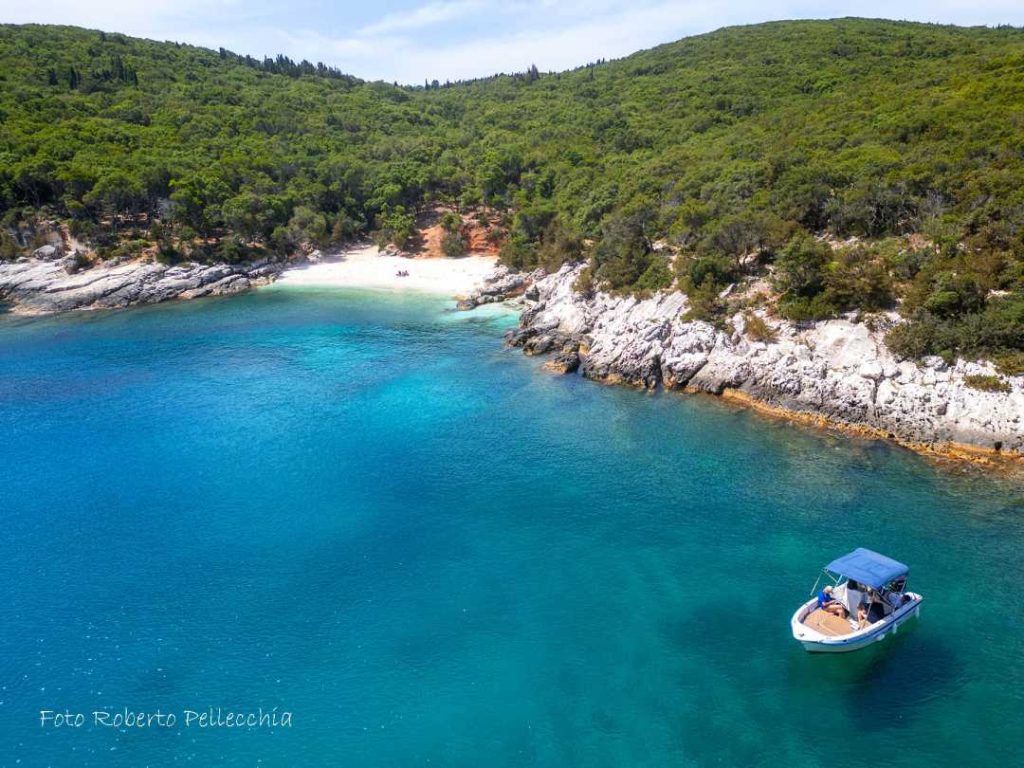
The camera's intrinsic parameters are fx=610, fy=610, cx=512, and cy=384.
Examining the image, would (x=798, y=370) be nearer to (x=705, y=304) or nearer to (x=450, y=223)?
(x=705, y=304)

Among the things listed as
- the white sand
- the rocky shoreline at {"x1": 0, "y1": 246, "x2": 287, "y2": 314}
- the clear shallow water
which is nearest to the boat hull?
the clear shallow water

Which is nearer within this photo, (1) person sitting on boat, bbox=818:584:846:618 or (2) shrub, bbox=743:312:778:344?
(1) person sitting on boat, bbox=818:584:846:618

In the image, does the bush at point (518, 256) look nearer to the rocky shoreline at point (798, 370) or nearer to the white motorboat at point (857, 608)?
the rocky shoreline at point (798, 370)

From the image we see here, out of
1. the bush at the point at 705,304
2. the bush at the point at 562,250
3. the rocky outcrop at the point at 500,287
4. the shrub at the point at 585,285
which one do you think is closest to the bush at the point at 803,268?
the bush at the point at 705,304

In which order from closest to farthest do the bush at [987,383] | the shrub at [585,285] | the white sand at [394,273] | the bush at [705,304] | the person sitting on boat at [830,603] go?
the person sitting on boat at [830,603] → the bush at [987,383] → the bush at [705,304] → the shrub at [585,285] → the white sand at [394,273]

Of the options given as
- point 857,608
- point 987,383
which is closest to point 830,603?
point 857,608

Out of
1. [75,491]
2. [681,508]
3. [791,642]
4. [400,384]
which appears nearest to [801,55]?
[400,384]

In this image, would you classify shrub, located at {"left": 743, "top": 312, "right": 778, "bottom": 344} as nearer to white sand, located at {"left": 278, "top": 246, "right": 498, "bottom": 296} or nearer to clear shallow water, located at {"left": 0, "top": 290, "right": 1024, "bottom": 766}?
clear shallow water, located at {"left": 0, "top": 290, "right": 1024, "bottom": 766}
